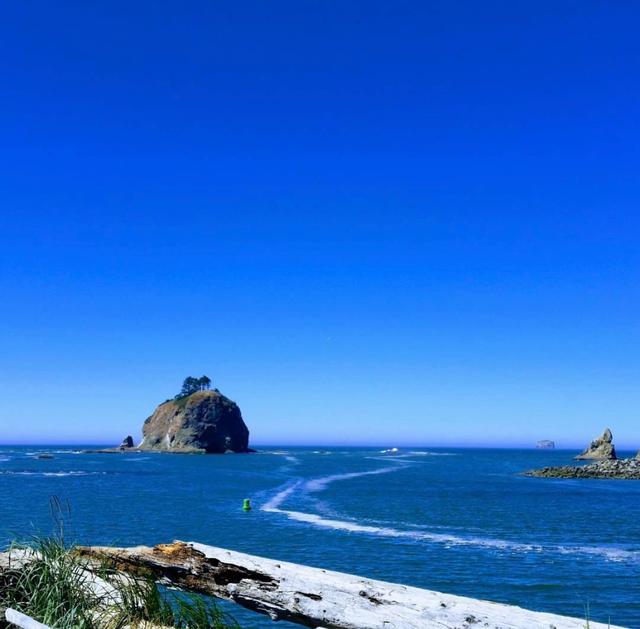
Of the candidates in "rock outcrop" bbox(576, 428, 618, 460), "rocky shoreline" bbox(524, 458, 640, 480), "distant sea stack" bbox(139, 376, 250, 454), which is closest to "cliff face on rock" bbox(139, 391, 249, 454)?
"distant sea stack" bbox(139, 376, 250, 454)

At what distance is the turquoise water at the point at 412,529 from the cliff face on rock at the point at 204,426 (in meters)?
108

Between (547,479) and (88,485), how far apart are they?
59.4 metres

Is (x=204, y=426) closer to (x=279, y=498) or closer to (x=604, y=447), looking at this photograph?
(x=604, y=447)

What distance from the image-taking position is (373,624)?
23.4 ft

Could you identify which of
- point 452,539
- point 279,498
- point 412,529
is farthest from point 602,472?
point 452,539

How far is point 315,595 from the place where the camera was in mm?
7660

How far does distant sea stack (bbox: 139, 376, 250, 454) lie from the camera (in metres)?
179

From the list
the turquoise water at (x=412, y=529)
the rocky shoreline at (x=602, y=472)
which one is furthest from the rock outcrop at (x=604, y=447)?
the turquoise water at (x=412, y=529)

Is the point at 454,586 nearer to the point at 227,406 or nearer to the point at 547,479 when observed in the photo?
the point at 547,479

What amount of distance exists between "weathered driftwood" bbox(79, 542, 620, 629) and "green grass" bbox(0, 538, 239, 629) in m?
0.33

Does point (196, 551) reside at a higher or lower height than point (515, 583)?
higher

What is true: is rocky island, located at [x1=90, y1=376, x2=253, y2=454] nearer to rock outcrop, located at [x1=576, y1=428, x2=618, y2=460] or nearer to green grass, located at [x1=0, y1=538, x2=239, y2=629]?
rock outcrop, located at [x1=576, y1=428, x2=618, y2=460]

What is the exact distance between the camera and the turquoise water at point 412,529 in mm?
23797

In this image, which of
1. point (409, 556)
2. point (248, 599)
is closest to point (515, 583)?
point (409, 556)
